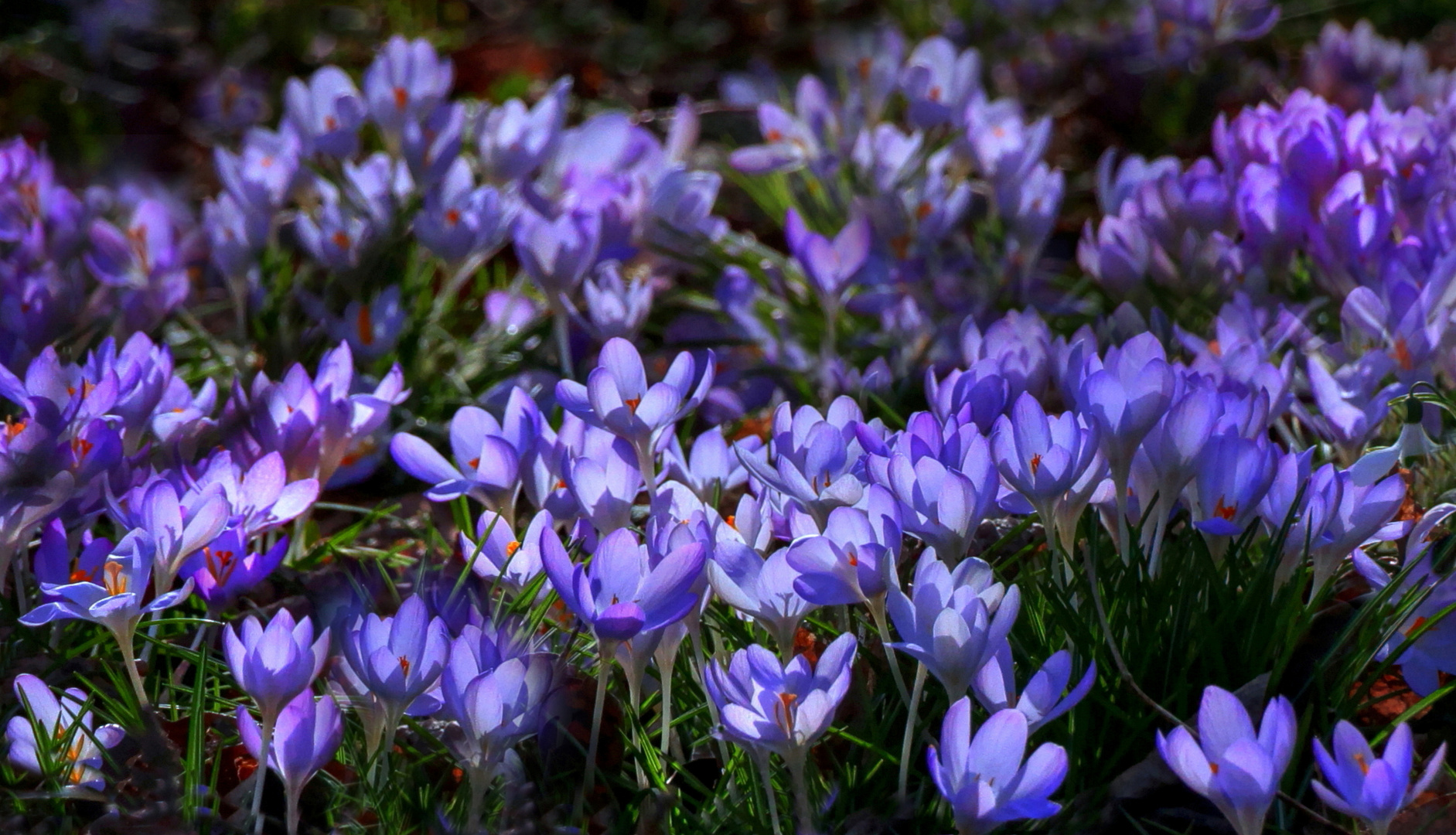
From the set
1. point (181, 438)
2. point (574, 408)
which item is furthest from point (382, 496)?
point (574, 408)

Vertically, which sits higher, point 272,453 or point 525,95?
point 272,453

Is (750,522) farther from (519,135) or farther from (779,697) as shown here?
(519,135)

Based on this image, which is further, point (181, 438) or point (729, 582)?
point (181, 438)

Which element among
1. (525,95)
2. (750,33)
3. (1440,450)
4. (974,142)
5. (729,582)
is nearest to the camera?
(729,582)

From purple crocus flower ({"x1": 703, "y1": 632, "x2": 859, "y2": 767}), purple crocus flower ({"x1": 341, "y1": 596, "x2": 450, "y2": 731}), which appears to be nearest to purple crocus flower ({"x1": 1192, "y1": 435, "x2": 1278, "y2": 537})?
purple crocus flower ({"x1": 703, "y1": 632, "x2": 859, "y2": 767})

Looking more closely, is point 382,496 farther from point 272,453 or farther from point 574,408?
point 574,408

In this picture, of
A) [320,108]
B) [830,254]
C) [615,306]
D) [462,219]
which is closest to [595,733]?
[615,306]

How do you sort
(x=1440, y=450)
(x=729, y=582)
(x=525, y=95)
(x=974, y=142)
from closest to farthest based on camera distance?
(x=729, y=582)
(x=1440, y=450)
(x=974, y=142)
(x=525, y=95)

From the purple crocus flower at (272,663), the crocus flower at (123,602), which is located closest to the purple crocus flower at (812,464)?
the purple crocus flower at (272,663)
